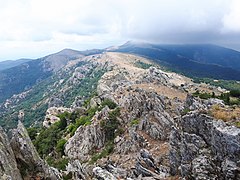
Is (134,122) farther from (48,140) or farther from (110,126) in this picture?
(48,140)

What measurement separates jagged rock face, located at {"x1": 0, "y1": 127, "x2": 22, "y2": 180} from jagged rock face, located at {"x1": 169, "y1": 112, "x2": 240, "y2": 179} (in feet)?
49.5

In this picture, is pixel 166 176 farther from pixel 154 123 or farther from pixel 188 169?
pixel 154 123

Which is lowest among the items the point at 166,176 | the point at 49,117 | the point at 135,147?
the point at 49,117

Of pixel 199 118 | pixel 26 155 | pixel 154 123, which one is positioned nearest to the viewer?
pixel 26 155

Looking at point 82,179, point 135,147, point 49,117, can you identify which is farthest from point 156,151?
point 49,117

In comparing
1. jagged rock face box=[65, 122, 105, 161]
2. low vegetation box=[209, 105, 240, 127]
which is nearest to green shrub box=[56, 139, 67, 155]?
jagged rock face box=[65, 122, 105, 161]

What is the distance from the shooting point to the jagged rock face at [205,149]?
2597 cm

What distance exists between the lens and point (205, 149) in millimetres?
29031

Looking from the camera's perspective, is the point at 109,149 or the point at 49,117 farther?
the point at 49,117

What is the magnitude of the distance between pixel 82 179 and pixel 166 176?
856 cm

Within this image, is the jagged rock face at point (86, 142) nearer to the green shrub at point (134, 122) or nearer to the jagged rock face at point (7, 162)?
the green shrub at point (134, 122)

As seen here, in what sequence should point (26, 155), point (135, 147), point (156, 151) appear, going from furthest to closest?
point (135, 147)
point (156, 151)
point (26, 155)

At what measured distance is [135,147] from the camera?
50.1 meters

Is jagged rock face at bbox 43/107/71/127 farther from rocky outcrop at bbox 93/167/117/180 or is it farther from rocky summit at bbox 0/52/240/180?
rocky outcrop at bbox 93/167/117/180
